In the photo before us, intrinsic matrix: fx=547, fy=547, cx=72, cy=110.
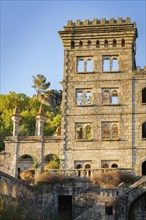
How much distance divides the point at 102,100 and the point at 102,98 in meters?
0.19

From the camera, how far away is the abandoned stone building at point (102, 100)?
43.8 m

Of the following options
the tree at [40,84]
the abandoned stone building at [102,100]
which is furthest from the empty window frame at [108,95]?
the tree at [40,84]

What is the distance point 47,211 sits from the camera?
3844 centimetres

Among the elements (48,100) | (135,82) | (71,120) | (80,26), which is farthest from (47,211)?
(48,100)

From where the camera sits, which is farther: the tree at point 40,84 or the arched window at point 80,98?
the tree at point 40,84

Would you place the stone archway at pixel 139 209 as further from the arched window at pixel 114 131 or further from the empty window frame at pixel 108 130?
the arched window at pixel 114 131

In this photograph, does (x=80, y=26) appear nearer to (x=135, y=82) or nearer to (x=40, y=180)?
(x=135, y=82)

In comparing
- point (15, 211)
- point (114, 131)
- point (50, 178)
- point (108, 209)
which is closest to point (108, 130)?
point (114, 131)

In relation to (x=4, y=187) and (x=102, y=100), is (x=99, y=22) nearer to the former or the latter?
(x=102, y=100)

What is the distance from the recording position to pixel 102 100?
45219mm

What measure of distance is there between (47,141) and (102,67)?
327 inches

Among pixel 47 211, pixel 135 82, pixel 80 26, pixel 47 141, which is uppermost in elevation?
pixel 80 26

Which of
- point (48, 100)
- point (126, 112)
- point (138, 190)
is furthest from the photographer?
point (48, 100)

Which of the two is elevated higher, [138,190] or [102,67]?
[102,67]
